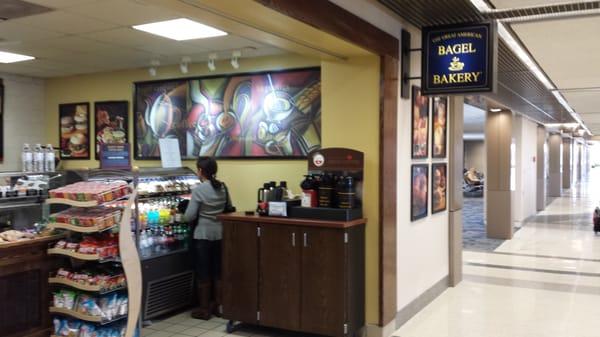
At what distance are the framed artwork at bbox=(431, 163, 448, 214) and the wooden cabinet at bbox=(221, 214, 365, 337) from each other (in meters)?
1.53

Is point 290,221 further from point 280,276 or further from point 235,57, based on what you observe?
point 235,57

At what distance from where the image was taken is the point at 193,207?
512cm

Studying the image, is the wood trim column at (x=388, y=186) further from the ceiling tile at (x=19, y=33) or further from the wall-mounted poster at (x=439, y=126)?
the ceiling tile at (x=19, y=33)

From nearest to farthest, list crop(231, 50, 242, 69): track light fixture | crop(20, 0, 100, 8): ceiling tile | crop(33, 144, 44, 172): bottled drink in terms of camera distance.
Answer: crop(20, 0, 100, 8): ceiling tile
crop(33, 144, 44, 172): bottled drink
crop(231, 50, 242, 69): track light fixture

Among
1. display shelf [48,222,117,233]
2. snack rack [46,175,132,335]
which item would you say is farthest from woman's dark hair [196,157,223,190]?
display shelf [48,222,117,233]

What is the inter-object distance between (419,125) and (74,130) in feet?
16.5

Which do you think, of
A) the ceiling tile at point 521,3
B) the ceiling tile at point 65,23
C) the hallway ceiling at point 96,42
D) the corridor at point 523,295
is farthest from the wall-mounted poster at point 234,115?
the corridor at point 523,295

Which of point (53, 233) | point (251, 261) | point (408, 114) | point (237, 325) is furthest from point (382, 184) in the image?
point (53, 233)

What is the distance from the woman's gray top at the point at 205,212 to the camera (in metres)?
5.10

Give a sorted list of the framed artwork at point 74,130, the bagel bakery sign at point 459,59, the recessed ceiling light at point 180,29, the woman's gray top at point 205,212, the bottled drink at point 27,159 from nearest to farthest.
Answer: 1. the bagel bakery sign at point 459,59
2. the recessed ceiling light at point 180,29
3. the woman's gray top at point 205,212
4. the bottled drink at point 27,159
5. the framed artwork at point 74,130

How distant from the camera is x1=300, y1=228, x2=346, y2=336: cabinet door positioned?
4.28 m

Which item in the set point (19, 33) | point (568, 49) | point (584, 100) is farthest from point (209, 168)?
point (584, 100)

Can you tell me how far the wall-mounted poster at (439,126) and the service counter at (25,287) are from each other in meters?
3.77

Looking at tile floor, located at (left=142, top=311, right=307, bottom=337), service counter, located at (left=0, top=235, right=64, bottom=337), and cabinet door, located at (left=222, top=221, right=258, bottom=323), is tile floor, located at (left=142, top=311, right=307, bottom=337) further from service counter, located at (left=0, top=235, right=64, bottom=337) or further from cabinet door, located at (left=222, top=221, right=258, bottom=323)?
service counter, located at (left=0, top=235, right=64, bottom=337)
